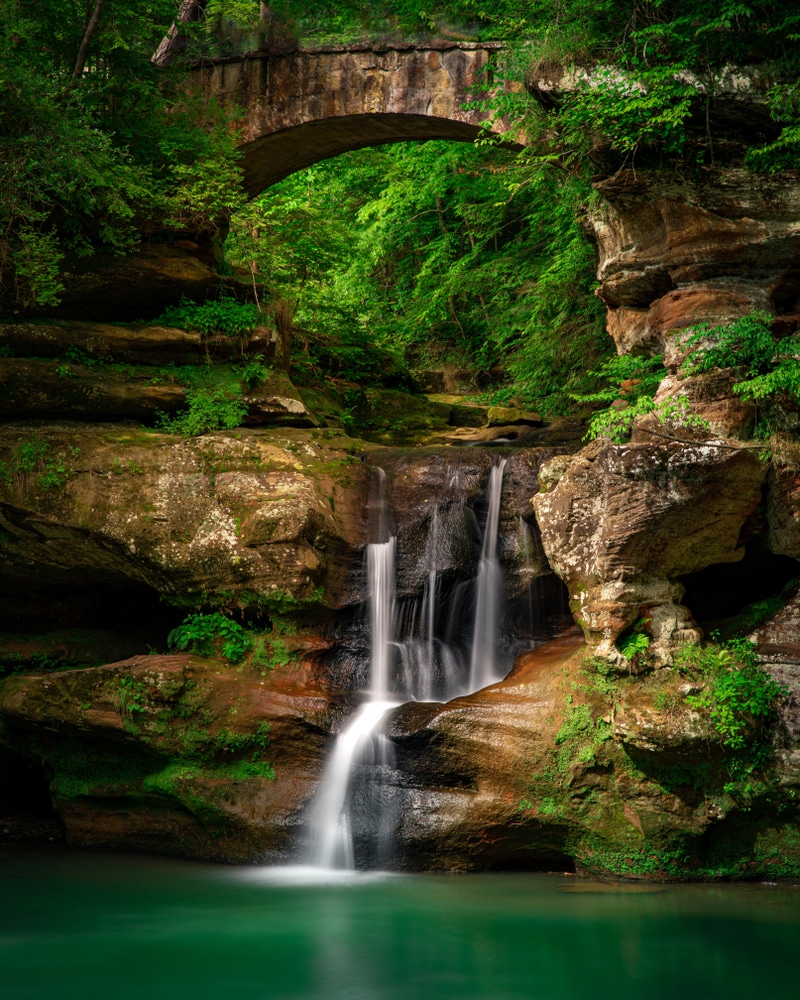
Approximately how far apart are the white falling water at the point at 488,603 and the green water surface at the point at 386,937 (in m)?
2.15

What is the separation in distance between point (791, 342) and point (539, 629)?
12.2 feet

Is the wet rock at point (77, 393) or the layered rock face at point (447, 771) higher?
the wet rock at point (77, 393)

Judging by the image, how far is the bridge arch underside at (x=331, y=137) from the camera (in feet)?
39.9

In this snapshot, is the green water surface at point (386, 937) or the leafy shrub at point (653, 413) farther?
the leafy shrub at point (653, 413)

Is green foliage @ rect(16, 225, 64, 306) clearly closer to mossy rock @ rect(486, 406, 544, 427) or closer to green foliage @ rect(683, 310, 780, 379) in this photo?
mossy rock @ rect(486, 406, 544, 427)

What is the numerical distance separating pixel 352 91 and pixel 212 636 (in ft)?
23.4

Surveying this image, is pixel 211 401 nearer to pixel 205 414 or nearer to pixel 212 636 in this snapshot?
pixel 205 414

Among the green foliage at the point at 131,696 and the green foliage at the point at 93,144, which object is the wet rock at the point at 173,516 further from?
the green foliage at the point at 93,144

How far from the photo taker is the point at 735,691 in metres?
7.79

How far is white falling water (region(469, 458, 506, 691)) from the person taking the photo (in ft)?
31.5

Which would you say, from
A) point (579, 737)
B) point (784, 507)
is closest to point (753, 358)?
point (784, 507)

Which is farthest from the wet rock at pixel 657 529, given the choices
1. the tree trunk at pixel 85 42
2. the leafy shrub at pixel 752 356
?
the tree trunk at pixel 85 42

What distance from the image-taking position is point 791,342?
27.2 ft

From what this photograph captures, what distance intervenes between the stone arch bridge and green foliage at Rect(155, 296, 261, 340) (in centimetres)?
248
